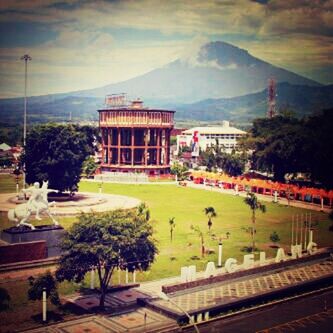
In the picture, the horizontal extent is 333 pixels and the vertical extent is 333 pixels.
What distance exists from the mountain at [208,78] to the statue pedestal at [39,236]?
658 centimetres

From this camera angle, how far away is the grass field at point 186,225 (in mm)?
19227

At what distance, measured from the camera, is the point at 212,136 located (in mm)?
42469

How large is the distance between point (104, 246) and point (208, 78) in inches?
529

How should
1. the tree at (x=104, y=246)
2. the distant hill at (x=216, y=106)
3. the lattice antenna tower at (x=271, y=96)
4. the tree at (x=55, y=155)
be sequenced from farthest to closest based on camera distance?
1. the lattice antenna tower at (x=271, y=96)
2. the tree at (x=55, y=155)
3. the distant hill at (x=216, y=106)
4. the tree at (x=104, y=246)

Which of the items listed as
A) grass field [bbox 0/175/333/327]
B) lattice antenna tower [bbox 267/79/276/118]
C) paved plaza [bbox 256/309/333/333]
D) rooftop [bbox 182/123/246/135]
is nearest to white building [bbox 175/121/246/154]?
rooftop [bbox 182/123/246/135]

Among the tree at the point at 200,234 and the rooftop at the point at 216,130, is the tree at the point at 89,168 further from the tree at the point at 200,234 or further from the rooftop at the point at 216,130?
the rooftop at the point at 216,130

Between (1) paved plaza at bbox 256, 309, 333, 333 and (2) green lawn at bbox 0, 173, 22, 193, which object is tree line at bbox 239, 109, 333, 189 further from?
(2) green lawn at bbox 0, 173, 22, 193

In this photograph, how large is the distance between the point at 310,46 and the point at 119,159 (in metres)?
15.3

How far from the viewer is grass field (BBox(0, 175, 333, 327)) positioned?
19227 millimetres

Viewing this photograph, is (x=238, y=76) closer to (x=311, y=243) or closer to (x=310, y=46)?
(x=310, y=46)

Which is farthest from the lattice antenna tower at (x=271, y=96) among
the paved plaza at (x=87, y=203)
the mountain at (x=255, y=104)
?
the paved plaza at (x=87, y=203)

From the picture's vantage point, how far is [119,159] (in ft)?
126

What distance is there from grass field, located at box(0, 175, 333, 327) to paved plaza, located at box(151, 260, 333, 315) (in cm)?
158

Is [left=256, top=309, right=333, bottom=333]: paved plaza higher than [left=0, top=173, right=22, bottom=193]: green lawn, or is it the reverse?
[left=0, top=173, right=22, bottom=193]: green lawn
